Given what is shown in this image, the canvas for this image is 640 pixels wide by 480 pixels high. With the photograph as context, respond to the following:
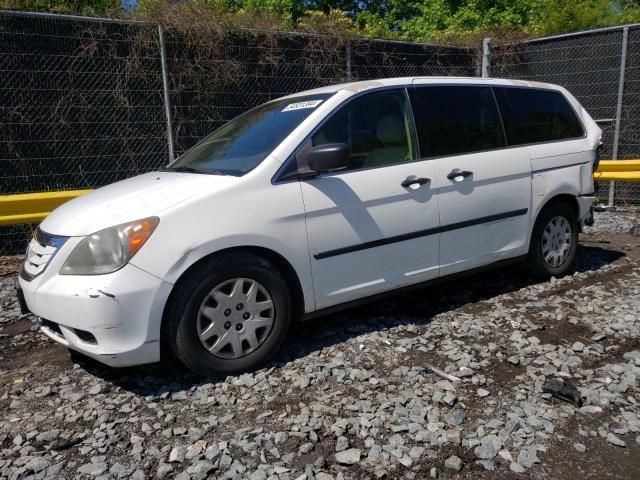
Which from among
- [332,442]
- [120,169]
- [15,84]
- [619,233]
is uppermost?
[15,84]

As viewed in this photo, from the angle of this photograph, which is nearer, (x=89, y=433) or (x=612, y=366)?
(x=89, y=433)

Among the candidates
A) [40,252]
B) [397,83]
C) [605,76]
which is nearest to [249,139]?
[397,83]

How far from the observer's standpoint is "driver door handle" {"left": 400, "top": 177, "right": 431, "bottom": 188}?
387 centimetres

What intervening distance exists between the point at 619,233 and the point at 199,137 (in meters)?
5.59

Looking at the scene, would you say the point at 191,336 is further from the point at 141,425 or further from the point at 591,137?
the point at 591,137

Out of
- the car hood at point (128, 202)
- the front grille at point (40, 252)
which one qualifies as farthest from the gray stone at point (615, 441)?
the front grille at point (40, 252)

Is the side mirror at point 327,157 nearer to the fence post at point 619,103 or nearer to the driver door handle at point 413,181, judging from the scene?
the driver door handle at point 413,181

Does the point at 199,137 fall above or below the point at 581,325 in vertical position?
above

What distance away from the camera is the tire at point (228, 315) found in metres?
3.14

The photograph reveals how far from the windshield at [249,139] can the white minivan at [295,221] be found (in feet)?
0.05

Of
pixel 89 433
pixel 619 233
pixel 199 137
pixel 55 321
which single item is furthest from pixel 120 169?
pixel 619 233

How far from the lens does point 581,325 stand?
4.05m

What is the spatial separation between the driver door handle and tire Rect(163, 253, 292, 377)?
3.74ft

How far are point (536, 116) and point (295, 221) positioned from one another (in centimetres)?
268
